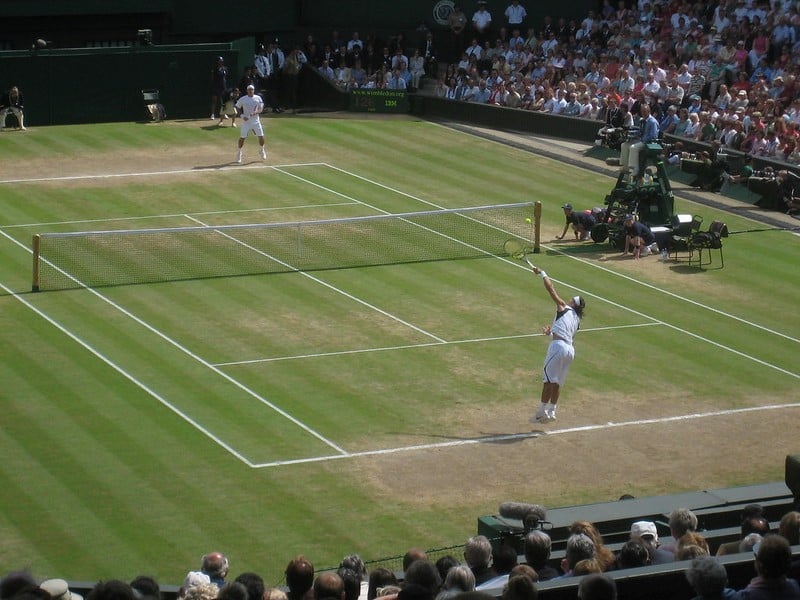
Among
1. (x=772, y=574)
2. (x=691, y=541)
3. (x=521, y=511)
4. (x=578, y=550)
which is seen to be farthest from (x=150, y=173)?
(x=772, y=574)

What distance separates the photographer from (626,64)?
45.9 metres

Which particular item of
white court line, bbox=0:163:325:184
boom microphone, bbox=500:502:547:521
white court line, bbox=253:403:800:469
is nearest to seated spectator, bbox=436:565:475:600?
boom microphone, bbox=500:502:547:521

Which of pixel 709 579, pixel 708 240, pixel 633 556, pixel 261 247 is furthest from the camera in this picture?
pixel 261 247

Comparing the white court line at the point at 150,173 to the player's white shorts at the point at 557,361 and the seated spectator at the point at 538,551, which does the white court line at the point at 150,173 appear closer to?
the player's white shorts at the point at 557,361

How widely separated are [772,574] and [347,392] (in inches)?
539

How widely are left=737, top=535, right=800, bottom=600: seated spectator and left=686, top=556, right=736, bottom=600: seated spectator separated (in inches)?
4.7

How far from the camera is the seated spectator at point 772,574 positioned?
363 inches

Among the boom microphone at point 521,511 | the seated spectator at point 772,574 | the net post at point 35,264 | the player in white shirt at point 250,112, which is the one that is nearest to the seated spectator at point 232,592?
the seated spectator at point 772,574

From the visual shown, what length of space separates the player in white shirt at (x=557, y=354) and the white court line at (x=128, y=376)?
14.7 ft

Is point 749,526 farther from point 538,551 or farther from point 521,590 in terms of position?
point 521,590

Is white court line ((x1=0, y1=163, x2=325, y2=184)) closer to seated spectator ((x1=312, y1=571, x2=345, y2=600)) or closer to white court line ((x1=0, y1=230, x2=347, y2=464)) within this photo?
white court line ((x1=0, y1=230, x2=347, y2=464))

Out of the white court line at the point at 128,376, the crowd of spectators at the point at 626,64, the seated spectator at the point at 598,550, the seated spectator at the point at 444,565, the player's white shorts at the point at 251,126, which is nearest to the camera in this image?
the seated spectator at the point at 444,565

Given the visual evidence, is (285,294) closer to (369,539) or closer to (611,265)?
(611,265)

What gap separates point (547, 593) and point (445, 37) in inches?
1780
